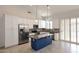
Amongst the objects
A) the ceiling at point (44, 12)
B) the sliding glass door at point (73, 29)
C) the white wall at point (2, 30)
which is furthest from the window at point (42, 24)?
the white wall at point (2, 30)

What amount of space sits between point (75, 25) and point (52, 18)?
188cm

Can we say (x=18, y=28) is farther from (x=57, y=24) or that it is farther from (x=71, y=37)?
(x=71, y=37)

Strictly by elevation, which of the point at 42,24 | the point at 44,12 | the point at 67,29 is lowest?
the point at 67,29

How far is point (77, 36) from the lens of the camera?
27.6 feet

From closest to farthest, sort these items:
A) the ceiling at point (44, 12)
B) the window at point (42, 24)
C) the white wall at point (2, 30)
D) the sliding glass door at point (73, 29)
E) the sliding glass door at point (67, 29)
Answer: the white wall at point (2, 30)
the ceiling at point (44, 12)
the window at point (42, 24)
the sliding glass door at point (73, 29)
the sliding glass door at point (67, 29)

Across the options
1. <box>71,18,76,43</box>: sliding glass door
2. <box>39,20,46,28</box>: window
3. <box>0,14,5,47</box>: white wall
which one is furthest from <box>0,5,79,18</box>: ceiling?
<box>0,14,5,47</box>: white wall

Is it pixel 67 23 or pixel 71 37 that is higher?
pixel 67 23

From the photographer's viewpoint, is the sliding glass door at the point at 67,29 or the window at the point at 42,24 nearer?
the window at the point at 42,24

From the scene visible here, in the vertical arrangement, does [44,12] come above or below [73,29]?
above

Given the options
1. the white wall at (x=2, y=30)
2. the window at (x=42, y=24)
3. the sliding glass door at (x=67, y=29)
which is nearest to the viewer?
the white wall at (x=2, y=30)

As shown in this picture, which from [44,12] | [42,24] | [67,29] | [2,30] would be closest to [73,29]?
[67,29]

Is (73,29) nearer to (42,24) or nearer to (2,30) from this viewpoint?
(42,24)

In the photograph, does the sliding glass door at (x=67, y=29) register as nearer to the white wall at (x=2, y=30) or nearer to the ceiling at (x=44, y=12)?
the ceiling at (x=44, y=12)
